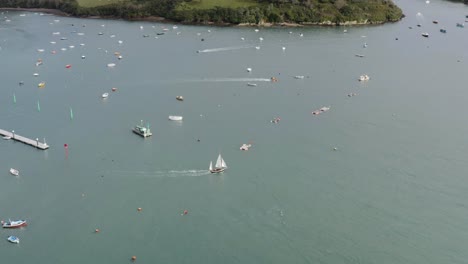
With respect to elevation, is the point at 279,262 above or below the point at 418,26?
below

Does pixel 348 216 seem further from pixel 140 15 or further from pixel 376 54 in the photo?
pixel 140 15

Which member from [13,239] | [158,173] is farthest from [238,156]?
[13,239]

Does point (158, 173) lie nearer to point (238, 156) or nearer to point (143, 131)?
point (238, 156)

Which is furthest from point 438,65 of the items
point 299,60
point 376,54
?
point 299,60

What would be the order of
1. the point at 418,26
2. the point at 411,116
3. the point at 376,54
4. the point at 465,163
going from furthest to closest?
the point at 418,26, the point at 376,54, the point at 411,116, the point at 465,163

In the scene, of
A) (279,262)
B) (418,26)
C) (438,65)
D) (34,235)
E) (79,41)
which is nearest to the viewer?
(279,262)

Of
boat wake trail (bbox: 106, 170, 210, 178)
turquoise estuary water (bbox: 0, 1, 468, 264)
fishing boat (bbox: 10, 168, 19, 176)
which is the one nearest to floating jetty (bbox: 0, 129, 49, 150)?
turquoise estuary water (bbox: 0, 1, 468, 264)
